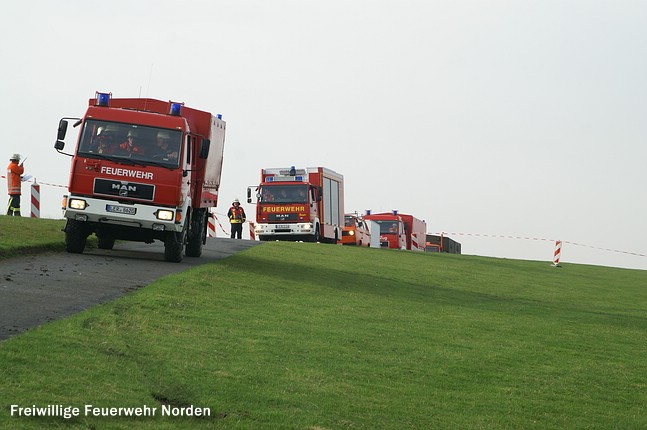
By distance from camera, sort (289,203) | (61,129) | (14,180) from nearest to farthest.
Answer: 1. (61,129)
2. (14,180)
3. (289,203)

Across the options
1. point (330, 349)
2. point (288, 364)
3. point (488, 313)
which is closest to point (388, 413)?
point (288, 364)

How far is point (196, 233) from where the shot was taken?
26.0 metres

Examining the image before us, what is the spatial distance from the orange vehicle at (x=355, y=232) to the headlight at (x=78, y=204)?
1071 inches

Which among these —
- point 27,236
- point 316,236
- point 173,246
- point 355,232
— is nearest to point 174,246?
point 173,246

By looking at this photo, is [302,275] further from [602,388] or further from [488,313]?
[602,388]

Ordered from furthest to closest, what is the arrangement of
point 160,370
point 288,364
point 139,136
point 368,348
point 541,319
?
point 139,136 < point 541,319 < point 368,348 < point 288,364 < point 160,370

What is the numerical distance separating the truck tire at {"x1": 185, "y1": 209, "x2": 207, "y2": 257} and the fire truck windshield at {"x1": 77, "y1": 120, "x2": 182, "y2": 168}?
3.53 meters

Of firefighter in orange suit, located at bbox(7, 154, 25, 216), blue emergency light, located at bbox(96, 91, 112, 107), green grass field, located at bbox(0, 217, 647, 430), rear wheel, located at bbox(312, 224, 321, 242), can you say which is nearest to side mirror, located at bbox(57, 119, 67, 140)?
blue emergency light, located at bbox(96, 91, 112, 107)

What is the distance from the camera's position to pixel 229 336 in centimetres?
1303

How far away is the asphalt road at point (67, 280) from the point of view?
13.2m

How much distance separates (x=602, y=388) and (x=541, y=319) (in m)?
6.53

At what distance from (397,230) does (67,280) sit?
40380 mm

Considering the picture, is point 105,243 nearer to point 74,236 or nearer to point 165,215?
point 74,236

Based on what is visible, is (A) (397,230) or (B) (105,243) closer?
(B) (105,243)
